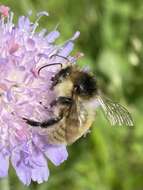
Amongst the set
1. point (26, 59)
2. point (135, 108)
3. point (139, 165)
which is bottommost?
point (139, 165)

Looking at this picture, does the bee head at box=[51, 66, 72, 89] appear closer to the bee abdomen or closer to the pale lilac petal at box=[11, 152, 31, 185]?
the bee abdomen

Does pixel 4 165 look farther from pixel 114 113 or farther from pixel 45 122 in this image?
pixel 114 113

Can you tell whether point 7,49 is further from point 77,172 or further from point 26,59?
point 77,172

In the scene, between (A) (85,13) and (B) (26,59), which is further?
(A) (85,13)

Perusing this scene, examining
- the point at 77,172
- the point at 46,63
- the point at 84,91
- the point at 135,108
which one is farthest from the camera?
the point at 135,108

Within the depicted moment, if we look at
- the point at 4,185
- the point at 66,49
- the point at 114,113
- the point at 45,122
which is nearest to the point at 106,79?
the point at 4,185

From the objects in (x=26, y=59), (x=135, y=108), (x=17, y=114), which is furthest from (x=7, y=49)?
(x=135, y=108)

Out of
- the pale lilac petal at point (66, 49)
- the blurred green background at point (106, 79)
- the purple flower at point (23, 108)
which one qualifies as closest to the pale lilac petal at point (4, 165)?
the purple flower at point (23, 108)
